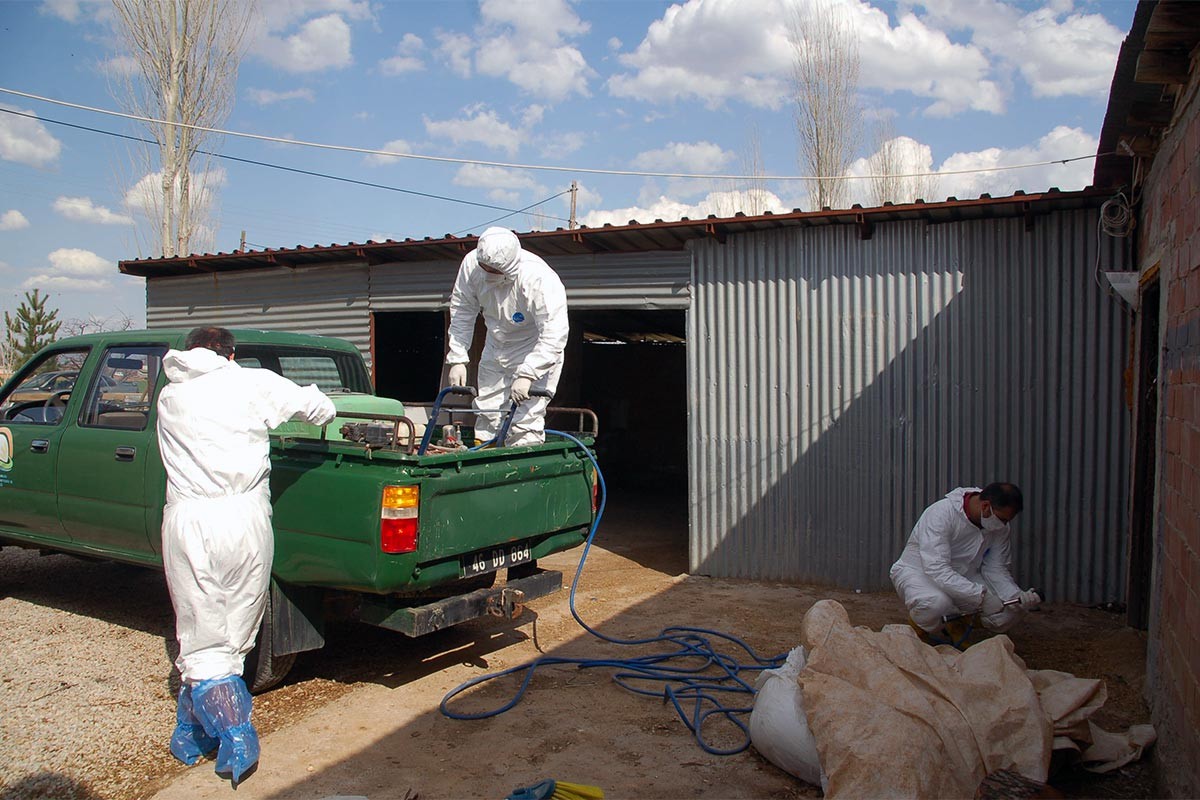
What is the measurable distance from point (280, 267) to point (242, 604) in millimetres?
6943

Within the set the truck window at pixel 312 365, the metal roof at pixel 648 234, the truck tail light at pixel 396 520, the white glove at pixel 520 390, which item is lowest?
A: the truck tail light at pixel 396 520

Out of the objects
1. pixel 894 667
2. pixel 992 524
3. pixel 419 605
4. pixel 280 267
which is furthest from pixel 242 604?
pixel 280 267

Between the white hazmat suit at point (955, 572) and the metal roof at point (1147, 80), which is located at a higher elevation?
the metal roof at point (1147, 80)

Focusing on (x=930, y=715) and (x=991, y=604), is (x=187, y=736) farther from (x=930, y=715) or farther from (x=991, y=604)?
(x=991, y=604)

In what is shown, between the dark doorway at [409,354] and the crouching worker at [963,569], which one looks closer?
the crouching worker at [963,569]

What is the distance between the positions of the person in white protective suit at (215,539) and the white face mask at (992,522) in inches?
160

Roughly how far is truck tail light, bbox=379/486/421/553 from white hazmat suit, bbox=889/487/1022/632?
10.2ft

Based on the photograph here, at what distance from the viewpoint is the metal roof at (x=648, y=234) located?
6309 mm

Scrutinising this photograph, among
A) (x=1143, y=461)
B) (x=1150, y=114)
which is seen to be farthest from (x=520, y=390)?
(x=1143, y=461)

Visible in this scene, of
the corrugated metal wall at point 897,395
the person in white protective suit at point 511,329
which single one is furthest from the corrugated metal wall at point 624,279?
the person in white protective suit at point 511,329

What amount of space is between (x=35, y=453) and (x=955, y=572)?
6.04 m

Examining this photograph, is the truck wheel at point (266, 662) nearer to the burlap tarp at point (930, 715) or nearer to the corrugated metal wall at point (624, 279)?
the burlap tarp at point (930, 715)

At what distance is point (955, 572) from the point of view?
5.01 m

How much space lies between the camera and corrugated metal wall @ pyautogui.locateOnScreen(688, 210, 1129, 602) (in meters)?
6.35
